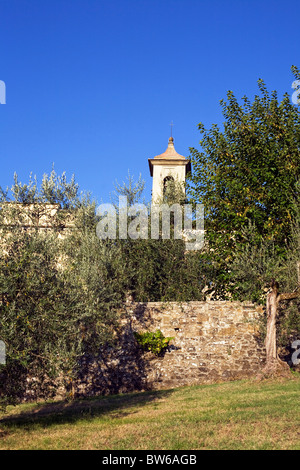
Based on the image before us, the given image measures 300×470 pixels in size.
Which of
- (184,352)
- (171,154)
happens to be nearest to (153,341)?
(184,352)

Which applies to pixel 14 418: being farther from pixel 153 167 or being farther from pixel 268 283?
pixel 153 167

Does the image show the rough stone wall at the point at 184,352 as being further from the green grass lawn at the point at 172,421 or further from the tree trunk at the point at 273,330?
the green grass lawn at the point at 172,421

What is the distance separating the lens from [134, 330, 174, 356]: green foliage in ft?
67.1

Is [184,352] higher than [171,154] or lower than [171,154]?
lower

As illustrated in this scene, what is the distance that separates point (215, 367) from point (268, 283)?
442 cm

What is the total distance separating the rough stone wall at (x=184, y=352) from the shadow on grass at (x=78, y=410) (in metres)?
1.13

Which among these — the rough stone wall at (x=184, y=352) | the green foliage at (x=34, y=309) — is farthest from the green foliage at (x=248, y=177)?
the green foliage at (x=34, y=309)

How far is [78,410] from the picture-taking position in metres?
15.8

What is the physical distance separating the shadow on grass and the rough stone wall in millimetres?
1131

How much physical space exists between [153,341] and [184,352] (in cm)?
149

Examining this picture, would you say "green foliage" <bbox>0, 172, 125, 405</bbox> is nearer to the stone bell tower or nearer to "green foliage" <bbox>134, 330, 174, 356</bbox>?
"green foliage" <bbox>134, 330, 174, 356</bbox>

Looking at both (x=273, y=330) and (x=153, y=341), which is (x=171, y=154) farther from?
(x=273, y=330)

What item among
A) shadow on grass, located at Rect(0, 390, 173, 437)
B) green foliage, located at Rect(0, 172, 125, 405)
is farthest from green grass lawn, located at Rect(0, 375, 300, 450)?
green foliage, located at Rect(0, 172, 125, 405)

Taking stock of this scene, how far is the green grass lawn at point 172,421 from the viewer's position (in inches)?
404
